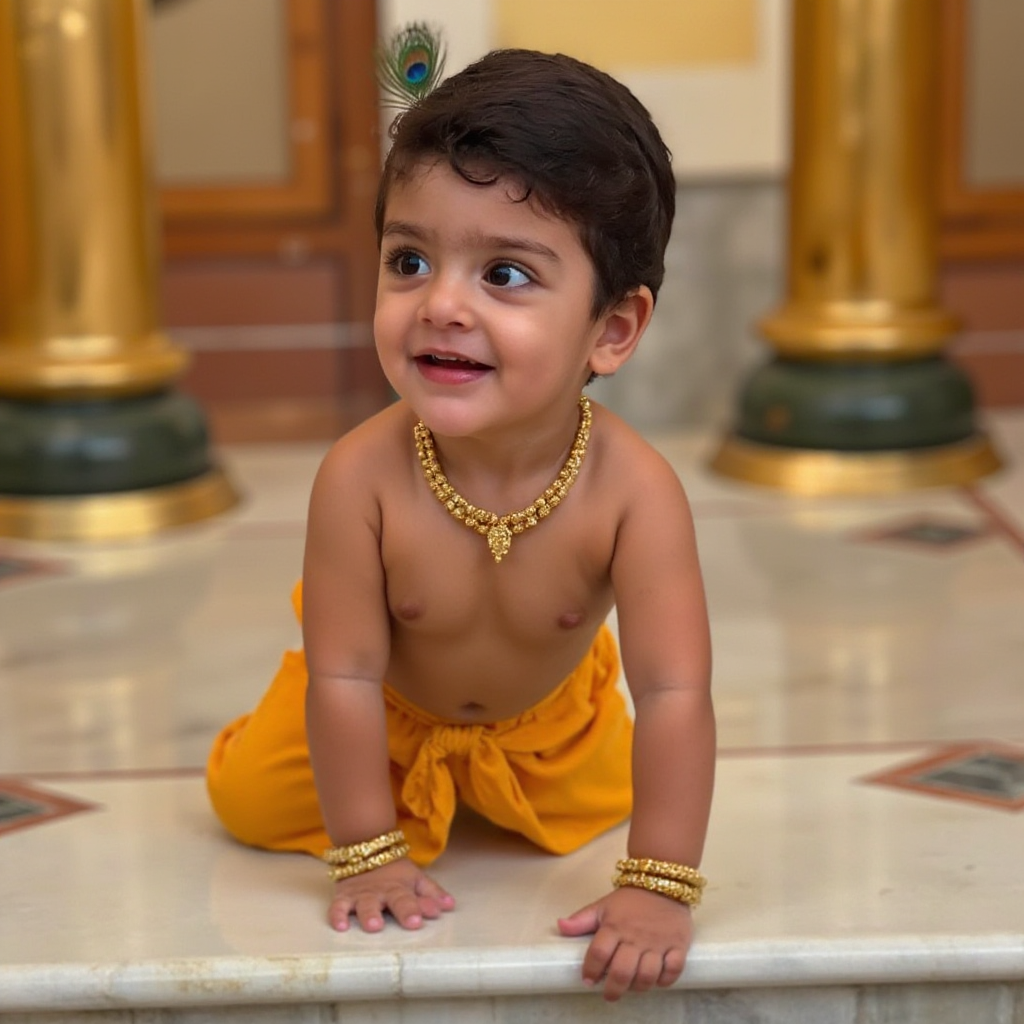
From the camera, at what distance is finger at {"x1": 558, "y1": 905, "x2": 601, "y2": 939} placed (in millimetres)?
1176

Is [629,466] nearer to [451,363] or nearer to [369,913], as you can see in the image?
[451,363]

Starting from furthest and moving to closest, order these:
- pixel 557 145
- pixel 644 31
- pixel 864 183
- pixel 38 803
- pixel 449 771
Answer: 1. pixel 644 31
2. pixel 864 183
3. pixel 38 803
4. pixel 449 771
5. pixel 557 145

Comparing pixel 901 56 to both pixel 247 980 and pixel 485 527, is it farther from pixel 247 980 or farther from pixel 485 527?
pixel 247 980

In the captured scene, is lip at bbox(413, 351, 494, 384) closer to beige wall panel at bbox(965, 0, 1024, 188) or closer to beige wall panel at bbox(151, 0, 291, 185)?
beige wall panel at bbox(151, 0, 291, 185)

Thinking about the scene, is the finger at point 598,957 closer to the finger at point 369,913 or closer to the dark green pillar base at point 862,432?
the finger at point 369,913

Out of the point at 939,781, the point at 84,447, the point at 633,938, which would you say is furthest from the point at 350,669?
the point at 84,447

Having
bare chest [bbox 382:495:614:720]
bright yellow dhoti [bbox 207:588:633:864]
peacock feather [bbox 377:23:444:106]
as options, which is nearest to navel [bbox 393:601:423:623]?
bare chest [bbox 382:495:614:720]

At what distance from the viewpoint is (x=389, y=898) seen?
1220mm

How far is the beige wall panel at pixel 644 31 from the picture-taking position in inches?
115

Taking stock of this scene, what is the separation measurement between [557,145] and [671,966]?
0.50 meters

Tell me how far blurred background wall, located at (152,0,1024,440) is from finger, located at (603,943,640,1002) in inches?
76.7

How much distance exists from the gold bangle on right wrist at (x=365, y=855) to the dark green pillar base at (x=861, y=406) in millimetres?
1438

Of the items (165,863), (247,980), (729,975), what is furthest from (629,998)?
(165,863)

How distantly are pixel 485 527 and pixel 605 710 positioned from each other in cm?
23
